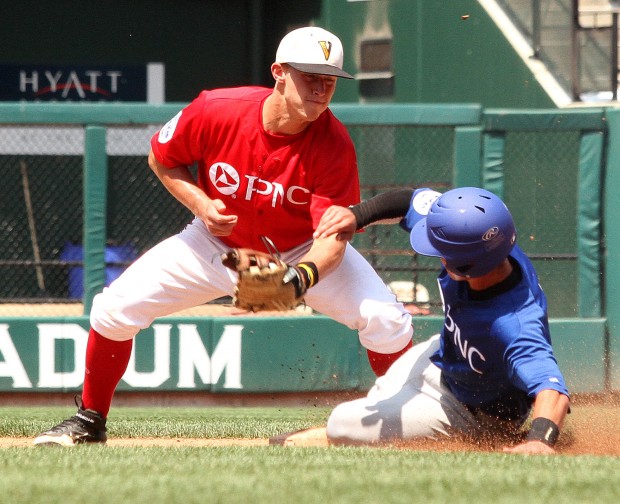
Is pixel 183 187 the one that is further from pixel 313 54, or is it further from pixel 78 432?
pixel 78 432

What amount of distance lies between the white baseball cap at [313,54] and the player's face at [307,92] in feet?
0.14

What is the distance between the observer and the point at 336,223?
4.57 meters

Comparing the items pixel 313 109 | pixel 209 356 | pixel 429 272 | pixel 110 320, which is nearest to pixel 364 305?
pixel 313 109

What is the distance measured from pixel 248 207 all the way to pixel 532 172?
3.68 m

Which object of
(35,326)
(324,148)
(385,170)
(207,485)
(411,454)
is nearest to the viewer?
(207,485)

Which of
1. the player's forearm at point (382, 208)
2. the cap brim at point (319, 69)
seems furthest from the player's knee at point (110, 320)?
the cap brim at point (319, 69)

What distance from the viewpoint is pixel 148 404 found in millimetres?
7352

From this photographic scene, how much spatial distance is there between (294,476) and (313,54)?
2.01m

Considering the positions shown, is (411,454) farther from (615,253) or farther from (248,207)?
(615,253)

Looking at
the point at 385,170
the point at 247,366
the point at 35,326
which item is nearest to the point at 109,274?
the point at 35,326

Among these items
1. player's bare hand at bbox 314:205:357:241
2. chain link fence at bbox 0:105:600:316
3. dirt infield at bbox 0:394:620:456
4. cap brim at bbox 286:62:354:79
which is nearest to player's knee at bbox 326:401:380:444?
dirt infield at bbox 0:394:620:456

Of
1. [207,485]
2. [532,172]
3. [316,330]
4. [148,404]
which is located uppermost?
[532,172]

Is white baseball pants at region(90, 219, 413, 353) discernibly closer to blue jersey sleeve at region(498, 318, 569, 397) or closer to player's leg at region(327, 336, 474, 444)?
player's leg at region(327, 336, 474, 444)

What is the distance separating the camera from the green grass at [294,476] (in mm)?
3059
